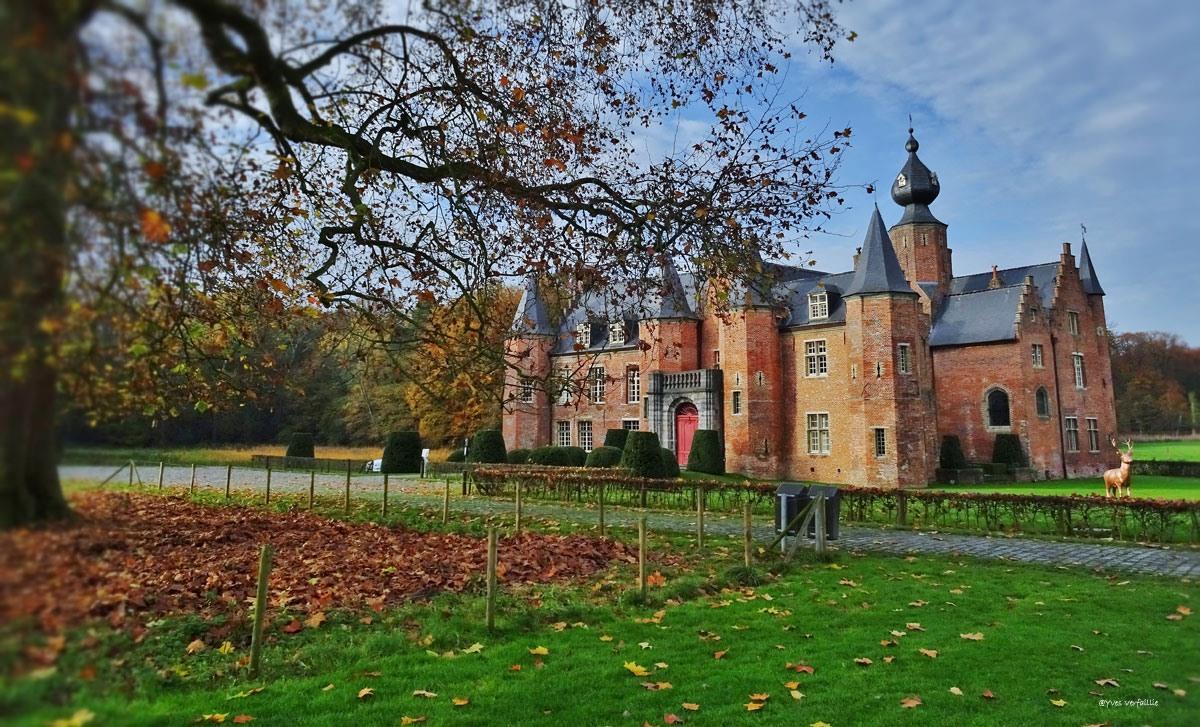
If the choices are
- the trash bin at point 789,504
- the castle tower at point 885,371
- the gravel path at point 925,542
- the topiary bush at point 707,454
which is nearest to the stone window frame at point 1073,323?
the castle tower at point 885,371

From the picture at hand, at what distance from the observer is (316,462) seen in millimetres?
33844

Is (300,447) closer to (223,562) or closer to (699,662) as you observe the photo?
(223,562)

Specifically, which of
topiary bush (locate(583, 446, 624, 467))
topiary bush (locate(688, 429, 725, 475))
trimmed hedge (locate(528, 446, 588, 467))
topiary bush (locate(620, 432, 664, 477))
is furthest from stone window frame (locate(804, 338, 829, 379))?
trimmed hedge (locate(528, 446, 588, 467))

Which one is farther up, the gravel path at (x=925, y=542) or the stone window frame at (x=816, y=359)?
the stone window frame at (x=816, y=359)

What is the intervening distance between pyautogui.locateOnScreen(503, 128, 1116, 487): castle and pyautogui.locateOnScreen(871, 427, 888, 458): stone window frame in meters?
0.04

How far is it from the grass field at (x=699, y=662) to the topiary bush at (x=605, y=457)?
2108 centimetres

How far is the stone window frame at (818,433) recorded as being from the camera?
32688 millimetres

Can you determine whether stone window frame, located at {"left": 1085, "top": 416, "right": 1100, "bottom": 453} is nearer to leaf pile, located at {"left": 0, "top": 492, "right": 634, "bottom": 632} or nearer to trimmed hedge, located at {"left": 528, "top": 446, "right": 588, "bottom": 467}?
trimmed hedge, located at {"left": 528, "top": 446, "right": 588, "bottom": 467}

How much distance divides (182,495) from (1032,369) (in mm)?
34170

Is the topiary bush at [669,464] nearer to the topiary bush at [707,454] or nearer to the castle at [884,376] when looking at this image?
the topiary bush at [707,454]

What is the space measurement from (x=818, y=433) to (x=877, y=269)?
7.92 meters

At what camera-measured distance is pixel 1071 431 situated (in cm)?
3441

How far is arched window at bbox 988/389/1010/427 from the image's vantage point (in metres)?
32.9

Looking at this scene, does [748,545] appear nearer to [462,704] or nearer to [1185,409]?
[462,704]
